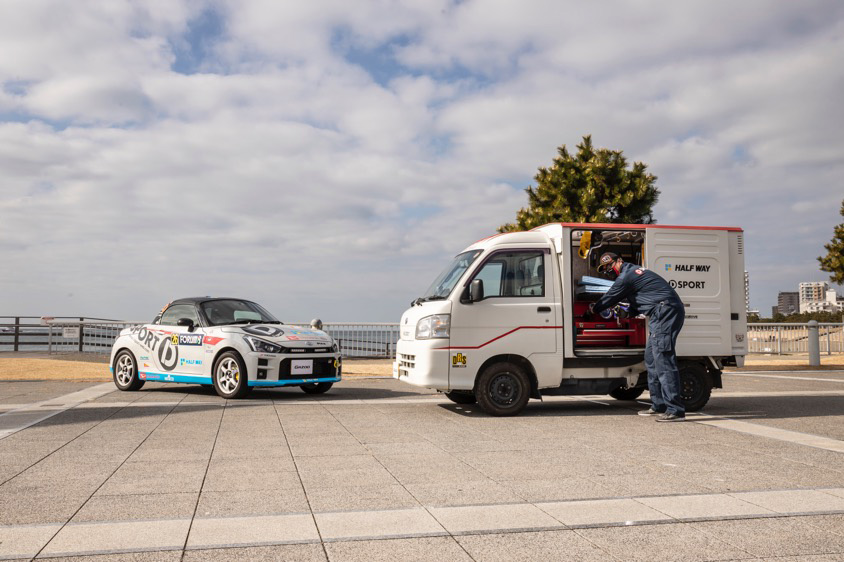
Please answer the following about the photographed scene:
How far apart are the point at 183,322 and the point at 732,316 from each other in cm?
855

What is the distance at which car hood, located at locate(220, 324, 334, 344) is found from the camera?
1156 centimetres

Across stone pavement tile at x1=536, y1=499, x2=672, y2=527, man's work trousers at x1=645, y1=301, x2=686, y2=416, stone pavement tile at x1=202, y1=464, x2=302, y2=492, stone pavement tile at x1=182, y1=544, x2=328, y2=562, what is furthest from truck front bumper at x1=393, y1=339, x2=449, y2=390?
stone pavement tile at x1=182, y1=544, x2=328, y2=562

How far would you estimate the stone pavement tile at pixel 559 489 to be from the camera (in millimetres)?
5004

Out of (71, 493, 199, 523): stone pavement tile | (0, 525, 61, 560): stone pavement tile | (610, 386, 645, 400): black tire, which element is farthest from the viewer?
Answer: (610, 386, 645, 400): black tire

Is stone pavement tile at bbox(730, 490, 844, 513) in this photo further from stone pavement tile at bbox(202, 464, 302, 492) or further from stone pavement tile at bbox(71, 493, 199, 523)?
stone pavement tile at bbox(71, 493, 199, 523)

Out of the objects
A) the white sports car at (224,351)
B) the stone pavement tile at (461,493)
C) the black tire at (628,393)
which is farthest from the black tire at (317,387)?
the stone pavement tile at (461,493)

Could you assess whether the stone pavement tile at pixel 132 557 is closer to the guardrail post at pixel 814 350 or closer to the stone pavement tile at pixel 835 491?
the stone pavement tile at pixel 835 491

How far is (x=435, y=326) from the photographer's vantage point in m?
9.45

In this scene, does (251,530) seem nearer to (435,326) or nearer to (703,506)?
(703,506)

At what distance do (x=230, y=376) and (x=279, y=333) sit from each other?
0.99 m

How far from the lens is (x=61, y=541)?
3.94 meters

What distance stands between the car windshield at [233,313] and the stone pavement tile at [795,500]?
902 centimetres

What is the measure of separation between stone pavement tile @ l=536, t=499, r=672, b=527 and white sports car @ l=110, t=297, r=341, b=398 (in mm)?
7253

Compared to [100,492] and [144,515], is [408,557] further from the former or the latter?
[100,492]
